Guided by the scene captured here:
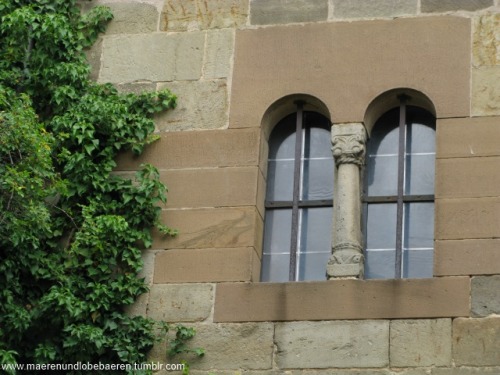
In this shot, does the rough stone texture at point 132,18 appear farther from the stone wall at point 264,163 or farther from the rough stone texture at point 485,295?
the rough stone texture at point 485,295

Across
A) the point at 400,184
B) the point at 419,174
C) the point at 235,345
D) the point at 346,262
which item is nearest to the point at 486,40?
the point at 419,174

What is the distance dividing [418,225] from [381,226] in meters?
0.32

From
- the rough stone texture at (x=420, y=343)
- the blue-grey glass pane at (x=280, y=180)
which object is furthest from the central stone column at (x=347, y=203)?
the rough stone texture at (x=420, y=343)

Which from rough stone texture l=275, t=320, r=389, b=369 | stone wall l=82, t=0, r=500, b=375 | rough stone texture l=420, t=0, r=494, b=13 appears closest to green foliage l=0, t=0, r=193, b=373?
stone wall l=82, t=0, r=500, b=375

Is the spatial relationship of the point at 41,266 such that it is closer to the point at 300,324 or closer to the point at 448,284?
the point at 300,324

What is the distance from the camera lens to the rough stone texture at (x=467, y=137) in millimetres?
15312

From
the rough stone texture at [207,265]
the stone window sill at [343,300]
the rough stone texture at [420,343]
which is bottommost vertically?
the rough stone texture at [420,343]

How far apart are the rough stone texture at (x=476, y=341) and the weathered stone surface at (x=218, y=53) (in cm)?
333

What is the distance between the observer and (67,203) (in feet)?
51.9

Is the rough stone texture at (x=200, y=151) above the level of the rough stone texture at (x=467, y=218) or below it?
above

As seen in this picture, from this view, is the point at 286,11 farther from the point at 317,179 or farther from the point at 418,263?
the point at 418,263

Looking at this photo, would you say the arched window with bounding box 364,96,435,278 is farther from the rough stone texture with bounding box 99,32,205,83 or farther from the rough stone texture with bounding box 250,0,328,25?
the rough stone texture with bounding box 99,32,205,83

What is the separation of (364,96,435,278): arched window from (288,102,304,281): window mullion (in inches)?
23.6

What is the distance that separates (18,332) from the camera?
1510 cm
